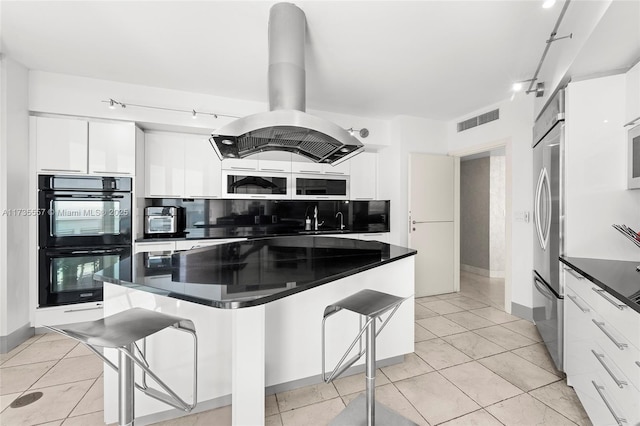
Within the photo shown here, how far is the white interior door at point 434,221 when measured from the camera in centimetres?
415

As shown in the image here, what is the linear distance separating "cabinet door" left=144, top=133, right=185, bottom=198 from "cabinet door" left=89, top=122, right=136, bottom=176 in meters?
0.34

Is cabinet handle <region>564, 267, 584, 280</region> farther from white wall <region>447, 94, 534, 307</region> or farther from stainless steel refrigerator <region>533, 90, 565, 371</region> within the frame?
white wall <region>447, 94, 534, 307</region>

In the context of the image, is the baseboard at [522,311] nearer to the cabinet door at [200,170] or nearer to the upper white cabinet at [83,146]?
the cabinet door at [200,170]

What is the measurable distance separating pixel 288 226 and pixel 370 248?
229cm

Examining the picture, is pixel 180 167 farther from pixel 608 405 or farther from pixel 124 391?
pixel 608 405

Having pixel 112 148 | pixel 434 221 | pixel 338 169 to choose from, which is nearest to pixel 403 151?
pixel 338 169

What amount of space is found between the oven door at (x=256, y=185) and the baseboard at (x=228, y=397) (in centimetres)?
244

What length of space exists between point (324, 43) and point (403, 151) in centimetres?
223

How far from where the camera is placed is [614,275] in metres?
1.62

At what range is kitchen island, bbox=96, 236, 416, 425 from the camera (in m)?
1.20

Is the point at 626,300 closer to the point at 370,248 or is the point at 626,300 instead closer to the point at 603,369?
the point at 603,369

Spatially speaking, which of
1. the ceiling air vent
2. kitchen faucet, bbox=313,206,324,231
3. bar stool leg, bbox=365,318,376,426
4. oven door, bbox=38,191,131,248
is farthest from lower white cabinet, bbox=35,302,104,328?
the ceiling air vent

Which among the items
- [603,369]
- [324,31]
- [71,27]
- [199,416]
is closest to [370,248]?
Result: [603,369]

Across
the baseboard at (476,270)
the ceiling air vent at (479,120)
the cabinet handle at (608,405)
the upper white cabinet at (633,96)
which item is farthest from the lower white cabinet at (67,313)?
the baseboard at (476,270)
